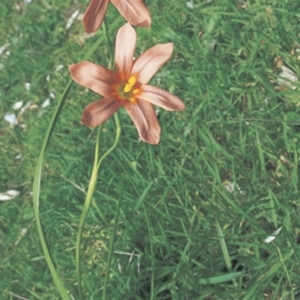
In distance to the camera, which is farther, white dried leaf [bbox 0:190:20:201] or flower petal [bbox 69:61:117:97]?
white dried leaf [bbox 0:190:20:201]

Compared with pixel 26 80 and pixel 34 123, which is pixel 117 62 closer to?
pixel 34 123

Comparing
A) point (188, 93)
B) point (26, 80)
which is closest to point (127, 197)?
point (188, 93)

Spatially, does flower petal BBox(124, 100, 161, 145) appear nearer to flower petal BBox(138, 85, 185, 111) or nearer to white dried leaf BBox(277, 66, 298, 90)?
flower petal BBox(138, 85, 185, 111)

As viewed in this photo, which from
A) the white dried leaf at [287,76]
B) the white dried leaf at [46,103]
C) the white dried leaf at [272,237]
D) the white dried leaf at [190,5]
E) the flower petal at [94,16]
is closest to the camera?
the flower petal at [94,16]

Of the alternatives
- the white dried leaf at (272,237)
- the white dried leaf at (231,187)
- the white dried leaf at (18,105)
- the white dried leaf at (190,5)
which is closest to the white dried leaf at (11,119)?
the white dried leaf at (18,105)

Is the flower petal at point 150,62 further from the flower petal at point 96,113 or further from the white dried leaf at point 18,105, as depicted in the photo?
the white dried leaf at point 18,105

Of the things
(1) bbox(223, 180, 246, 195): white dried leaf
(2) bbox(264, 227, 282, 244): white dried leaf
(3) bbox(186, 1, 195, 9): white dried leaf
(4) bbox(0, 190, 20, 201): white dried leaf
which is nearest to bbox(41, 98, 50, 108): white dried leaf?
(4) bbox(0, 190, 20, 201): white dried leaf
